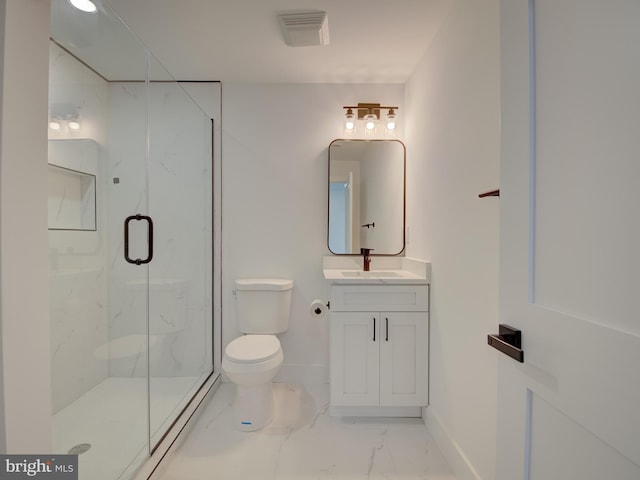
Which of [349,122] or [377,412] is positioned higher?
[349,122]

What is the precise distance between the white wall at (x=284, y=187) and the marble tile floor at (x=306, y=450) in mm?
546

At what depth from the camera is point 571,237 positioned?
0.55 metres

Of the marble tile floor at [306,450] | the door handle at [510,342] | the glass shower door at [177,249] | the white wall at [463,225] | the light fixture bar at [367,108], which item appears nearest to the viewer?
the door handle at [510,342]

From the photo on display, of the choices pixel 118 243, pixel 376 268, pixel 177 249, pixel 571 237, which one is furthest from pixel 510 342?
pixel 177 249

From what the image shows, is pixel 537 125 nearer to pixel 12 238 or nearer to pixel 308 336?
pixel 12 238

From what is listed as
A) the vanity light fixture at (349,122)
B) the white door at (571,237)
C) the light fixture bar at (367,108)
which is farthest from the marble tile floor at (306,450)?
the light fixture bar at (367,108)

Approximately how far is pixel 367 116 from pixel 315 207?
80 cm

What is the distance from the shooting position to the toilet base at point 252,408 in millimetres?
1753

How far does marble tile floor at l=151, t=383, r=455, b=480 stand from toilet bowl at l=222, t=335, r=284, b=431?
0.07 metres

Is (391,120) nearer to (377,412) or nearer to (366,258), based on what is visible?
(366,258)

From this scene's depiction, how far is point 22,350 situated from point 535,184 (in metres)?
1.31

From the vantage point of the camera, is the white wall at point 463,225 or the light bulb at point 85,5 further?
the light bulb at point 85,5

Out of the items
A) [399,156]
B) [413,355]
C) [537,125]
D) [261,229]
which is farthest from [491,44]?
[261,229]

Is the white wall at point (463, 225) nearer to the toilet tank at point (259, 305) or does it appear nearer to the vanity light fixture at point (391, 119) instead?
the vanity light fixture at point (391, 119)
